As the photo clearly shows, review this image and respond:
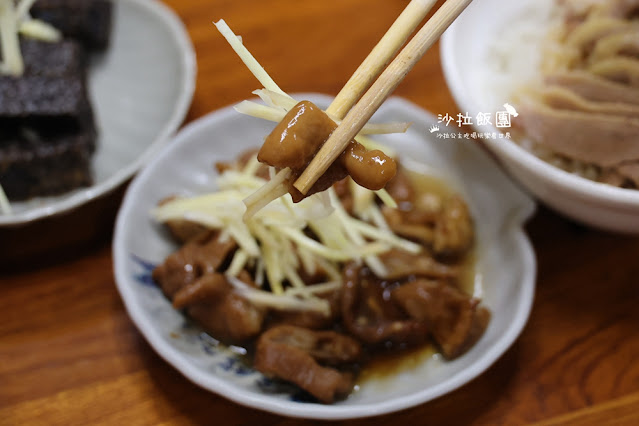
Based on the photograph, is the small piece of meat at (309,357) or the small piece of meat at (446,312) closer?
the small piece of meat at (309,357)

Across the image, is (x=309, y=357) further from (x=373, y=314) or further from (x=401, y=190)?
(x=401, y=190)

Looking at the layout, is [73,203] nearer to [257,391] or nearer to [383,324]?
[257,391]

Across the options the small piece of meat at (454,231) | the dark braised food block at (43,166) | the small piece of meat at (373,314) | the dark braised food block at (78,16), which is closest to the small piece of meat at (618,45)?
the small piece of meat at (454,231)

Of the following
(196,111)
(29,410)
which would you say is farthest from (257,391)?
(196,111)

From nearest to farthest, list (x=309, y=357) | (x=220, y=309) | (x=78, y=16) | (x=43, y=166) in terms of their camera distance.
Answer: (x=309, y=357) → (x=220, y=309) → (x=43, y=166) → (x=78, y=16)

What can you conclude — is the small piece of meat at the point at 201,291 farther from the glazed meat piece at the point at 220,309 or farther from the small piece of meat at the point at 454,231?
the small piece of meat at the point at 454,231

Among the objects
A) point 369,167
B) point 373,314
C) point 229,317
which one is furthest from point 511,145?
point 229,317

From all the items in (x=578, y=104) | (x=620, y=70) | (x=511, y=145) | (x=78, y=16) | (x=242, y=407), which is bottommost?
(x=242, y=407)
